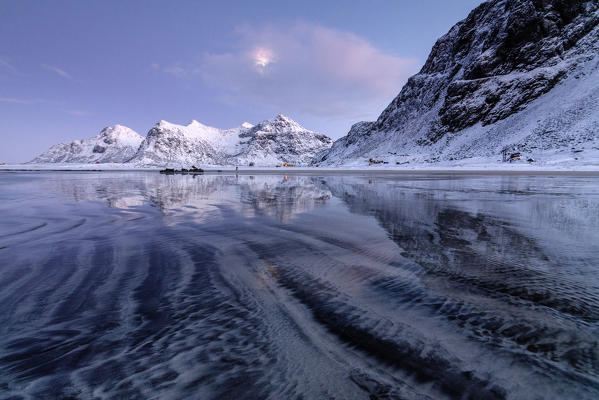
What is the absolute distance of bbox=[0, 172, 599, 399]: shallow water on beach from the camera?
1.79 meters

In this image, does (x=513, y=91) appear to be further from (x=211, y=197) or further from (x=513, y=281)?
(x=513, y=281)

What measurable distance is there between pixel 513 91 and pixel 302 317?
120472mm

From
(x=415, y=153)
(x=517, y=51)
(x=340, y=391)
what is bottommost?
(x=340, y=391)

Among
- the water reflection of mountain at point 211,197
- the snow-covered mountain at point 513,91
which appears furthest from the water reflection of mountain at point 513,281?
the snow-covered mountain at point 513,91

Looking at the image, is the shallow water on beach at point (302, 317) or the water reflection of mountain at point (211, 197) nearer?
the shallow water on beach at point (302, 317)

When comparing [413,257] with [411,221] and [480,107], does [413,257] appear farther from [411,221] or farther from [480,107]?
[480,107]

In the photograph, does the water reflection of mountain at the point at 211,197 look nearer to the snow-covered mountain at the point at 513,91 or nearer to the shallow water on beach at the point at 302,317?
the shallow water on beach at the point at 302,317

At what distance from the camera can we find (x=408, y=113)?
465 feet

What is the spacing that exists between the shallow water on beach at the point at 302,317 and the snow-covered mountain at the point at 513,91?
73.2 metres

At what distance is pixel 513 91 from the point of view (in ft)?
300

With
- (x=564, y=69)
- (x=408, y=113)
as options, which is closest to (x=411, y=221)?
(x=564, y=69)

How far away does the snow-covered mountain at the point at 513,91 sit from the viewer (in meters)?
70.2

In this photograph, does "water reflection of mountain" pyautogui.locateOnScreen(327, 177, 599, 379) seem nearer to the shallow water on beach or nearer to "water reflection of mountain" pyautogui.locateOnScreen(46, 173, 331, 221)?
the shallow water on beach

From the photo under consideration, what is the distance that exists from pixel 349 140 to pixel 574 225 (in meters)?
201
